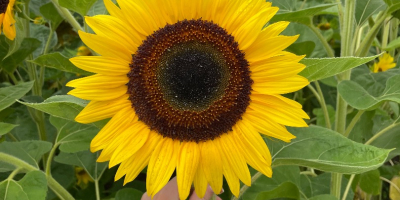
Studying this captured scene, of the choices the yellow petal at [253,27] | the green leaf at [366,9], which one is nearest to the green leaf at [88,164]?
the yellow petal at [253,27]

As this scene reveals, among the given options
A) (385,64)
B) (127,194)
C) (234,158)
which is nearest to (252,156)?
(234,158)

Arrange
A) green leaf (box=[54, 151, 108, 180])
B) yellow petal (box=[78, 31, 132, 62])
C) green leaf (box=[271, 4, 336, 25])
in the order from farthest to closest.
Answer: green leaf (box=[54, 151, 108, 180]), green leaf (box=[271, 4, 336, 25]), yellow petal (box=[78, 31, 132, 62])

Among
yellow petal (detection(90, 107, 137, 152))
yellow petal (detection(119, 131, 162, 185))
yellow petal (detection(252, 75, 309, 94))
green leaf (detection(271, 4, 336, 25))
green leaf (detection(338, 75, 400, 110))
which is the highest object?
green leaf (detection(271, 4, 336, 25))

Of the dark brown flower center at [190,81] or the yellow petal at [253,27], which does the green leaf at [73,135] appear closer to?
the dark brown flower center at [190,81]

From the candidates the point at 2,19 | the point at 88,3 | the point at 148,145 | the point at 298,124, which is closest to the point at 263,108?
the point at 298,124

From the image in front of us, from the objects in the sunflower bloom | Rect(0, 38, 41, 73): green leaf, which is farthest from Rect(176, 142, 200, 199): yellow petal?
the sunflower bloom

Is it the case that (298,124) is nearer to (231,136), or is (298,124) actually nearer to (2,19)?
(231,136)

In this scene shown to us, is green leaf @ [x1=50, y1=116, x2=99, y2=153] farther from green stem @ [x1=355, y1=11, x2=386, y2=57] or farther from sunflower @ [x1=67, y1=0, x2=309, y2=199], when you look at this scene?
green stem @ [x1=355, y1=11, x2=386, y2=57]
